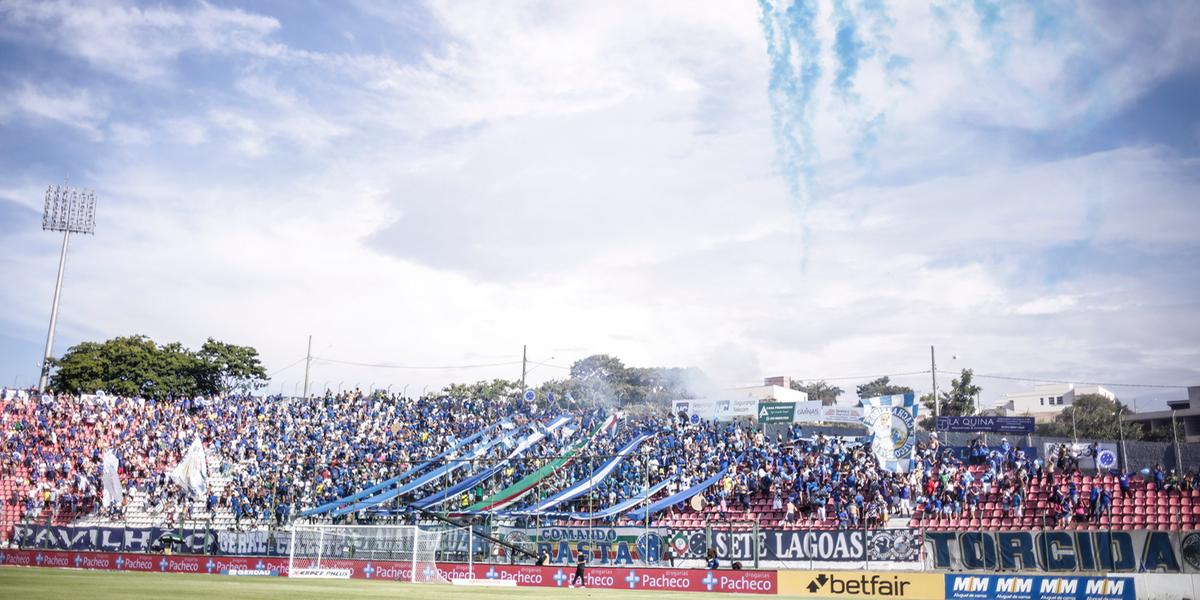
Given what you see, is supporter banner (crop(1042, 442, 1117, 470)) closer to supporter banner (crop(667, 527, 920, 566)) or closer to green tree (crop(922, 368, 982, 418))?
supporter banner (crop(667, 527, 920, 566))

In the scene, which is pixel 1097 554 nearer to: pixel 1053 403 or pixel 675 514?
pixel 675 514

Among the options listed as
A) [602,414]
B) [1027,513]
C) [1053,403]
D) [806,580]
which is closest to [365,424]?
[602,414]

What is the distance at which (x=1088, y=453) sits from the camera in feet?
161

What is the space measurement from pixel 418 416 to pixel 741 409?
21.1 meters

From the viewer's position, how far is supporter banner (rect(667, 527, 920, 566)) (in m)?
32.9

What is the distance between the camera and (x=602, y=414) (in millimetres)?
55781

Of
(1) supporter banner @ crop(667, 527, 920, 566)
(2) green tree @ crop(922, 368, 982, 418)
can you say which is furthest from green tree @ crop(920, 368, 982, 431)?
(1) supporter banner @ crop(667, 527, 920, 566)

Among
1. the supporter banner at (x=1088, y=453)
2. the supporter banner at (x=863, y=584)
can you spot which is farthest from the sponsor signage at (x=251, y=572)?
the supporter banner at (x=1088, y=453)

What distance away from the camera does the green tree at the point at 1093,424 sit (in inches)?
3568

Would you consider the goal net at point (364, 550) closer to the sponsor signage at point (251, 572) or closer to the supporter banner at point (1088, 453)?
the sponsor signage at point (251, 572)

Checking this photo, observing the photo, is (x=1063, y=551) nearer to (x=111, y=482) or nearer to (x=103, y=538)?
(x=103, y=538)

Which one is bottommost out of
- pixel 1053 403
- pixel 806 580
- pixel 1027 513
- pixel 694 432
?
pixel 806 580

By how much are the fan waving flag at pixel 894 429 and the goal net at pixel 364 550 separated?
18482mm

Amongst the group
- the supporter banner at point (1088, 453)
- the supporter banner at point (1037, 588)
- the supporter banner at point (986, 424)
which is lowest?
the supporter banner at point (1037, 588)
